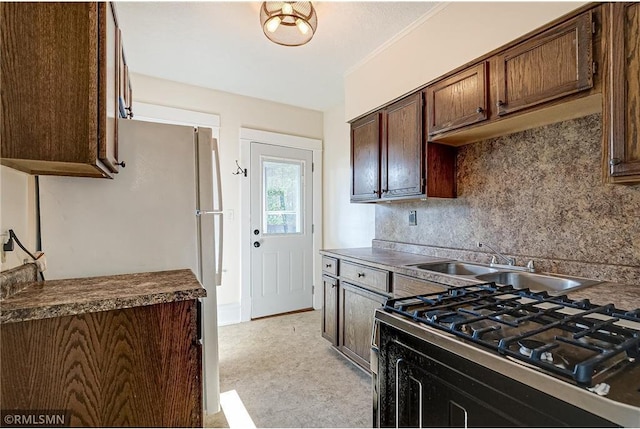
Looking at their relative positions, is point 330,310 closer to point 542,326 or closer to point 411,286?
point 411,286

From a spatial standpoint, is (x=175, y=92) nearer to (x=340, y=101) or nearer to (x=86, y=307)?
(x=340, y=101)

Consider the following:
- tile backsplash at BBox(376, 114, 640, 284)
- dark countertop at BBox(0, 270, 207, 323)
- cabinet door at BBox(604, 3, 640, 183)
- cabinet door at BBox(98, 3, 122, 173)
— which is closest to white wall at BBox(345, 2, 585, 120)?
cabinet door at BBox(604, 3, 640, 183)

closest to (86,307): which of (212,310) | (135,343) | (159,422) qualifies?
(135,343)

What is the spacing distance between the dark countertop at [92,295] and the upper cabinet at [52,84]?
482 mm

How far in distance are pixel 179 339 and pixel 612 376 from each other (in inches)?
50.0

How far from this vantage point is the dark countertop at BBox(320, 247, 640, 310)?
1.22m

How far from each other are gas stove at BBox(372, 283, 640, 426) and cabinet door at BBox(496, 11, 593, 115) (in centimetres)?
99

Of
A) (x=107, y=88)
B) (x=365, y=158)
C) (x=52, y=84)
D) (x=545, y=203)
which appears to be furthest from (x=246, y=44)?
(x=545, y=203)

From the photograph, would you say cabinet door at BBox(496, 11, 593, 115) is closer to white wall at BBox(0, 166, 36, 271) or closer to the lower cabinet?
the lower cabinet

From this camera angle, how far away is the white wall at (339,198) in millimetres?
3463

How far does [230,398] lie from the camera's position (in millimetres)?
2117

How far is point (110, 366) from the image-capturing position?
42.1 inches

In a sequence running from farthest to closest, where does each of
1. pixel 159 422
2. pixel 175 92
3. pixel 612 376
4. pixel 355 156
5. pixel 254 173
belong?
pixel 254 173 → pixel 175 92 → pixel 355 156 → pixel 159 422 → pixel 612 376

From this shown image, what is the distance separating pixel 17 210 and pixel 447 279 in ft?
6.69
